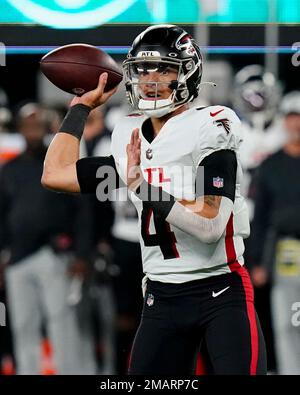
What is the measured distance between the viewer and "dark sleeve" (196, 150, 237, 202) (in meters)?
3.56

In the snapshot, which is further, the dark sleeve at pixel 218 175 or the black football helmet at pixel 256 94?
the black football helmet at pixel 256 94

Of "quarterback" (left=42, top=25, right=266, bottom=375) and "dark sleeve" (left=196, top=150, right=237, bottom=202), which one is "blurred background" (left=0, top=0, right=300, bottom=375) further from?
"dark sleeve" (left=196, top=150, right=237, bottom=202)

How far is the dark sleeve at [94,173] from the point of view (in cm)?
381

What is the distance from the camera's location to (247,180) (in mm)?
6145

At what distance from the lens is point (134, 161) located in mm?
3471

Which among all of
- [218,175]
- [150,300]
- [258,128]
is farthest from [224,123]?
[258,128]

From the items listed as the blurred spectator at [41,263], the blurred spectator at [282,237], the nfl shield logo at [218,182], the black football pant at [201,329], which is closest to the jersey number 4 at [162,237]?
the black football pant at [201,329]

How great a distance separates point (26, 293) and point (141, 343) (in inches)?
97.5

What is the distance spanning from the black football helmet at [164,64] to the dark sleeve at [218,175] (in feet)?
0.88

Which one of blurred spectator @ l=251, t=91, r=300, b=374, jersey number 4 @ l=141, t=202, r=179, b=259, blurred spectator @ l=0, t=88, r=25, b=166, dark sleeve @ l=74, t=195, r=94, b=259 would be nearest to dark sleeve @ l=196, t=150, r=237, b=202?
jersey number 4 @ l=141, t=202, r=179, b=259

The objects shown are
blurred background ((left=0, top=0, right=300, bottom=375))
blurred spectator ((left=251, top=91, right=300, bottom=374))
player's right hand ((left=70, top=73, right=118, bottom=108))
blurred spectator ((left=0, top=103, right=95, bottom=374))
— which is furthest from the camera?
blurred spectator ((left=0, top=103, right=95, bottom=374))

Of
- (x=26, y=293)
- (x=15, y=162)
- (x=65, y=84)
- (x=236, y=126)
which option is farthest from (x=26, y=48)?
(x=236, y=126)

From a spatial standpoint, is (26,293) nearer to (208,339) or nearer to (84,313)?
(84,313)

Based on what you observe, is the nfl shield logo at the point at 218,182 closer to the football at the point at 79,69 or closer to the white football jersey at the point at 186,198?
the white football jersey at the point at 186,198
